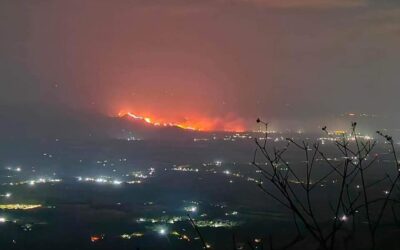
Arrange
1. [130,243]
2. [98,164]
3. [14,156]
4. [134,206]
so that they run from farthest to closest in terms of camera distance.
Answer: [14,156]
[98,164]
[134,206]
[130,243]

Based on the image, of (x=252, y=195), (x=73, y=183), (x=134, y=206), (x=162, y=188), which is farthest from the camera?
(x=73, y=183)

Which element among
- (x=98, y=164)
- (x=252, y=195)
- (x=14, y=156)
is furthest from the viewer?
(x=14, y=156)

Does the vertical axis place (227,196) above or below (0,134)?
below

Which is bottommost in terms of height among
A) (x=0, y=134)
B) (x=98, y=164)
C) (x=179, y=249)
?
(x=179, y=249)

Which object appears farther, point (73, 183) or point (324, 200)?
point (73, 183)

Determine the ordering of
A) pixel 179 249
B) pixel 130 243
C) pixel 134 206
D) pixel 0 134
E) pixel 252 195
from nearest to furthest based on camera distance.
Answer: pixel 179 249
pixel 130 243
pixel 134 206
pixel 252 195
pixel 0 134

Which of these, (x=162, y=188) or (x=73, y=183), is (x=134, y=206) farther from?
(x=73, y=183)

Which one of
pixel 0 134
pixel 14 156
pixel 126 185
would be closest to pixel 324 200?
pixel 126 185

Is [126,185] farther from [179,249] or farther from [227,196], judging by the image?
[179,249]

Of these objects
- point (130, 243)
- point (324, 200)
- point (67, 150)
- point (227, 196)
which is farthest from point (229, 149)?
point (130, 243)
